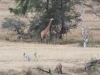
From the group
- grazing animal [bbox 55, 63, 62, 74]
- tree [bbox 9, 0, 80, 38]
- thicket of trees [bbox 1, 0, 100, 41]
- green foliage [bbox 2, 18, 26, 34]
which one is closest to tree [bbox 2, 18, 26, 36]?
green foliage [bbox 2, 18, 26, 34]

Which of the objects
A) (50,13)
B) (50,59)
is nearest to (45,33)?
(50,13)

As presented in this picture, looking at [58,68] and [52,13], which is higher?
[52,13]

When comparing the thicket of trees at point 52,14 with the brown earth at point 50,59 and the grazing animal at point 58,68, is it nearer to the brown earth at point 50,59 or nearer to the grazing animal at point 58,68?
the brown earth at point 50,59

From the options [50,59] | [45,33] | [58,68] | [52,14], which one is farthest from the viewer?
[52,14]

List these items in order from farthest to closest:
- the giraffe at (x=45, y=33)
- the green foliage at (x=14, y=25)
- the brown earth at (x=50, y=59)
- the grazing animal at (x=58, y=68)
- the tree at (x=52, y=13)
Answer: the green foliage at (x=14, y=25), the tree at (x=52, y=13), the giraffe at (x=45, y=33), the brown earth at (x=50, y=59), the grazing animal at (x=58, y=68)

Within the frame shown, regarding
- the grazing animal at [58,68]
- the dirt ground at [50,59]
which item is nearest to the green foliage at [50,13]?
the dirt ground at [50,59]

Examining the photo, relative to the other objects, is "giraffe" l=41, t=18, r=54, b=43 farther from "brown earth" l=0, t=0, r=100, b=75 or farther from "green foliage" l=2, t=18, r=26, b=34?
"green foliage" l=2, t=18, r=26, b=34

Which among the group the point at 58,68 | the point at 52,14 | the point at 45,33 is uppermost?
the point at 52,14

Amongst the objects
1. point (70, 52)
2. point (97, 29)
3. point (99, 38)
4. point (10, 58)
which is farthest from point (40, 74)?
point (97, 29)

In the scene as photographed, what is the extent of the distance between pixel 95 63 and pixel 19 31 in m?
14.8

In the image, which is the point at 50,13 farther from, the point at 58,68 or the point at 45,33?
the point at 58,68

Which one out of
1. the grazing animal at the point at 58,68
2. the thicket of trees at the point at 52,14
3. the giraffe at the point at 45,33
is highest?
the thicket of trees at the point at 52,14

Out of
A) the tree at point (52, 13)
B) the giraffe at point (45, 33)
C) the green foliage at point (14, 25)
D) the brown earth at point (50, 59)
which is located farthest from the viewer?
the green foliage at point (14, 25)

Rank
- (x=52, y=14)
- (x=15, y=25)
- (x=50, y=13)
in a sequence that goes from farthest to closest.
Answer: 1. (x=15, y=25)
2. (x=50, y=13)
3. (x=52, y=14)
